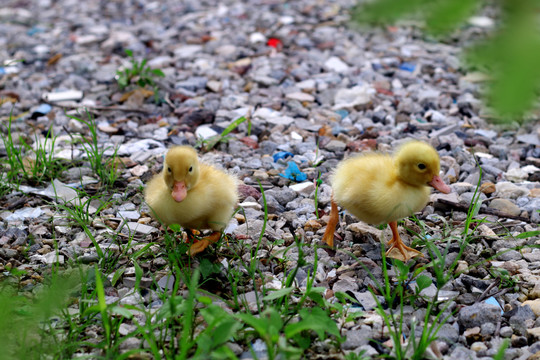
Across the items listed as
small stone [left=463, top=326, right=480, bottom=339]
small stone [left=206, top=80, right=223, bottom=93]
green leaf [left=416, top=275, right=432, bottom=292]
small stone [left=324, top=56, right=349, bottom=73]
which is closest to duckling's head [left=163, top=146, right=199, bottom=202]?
green leaf [left=416, top=275, right=432, bottom=292]

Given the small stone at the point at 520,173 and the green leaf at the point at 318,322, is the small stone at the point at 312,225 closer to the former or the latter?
the green leaf at the point at 318,322

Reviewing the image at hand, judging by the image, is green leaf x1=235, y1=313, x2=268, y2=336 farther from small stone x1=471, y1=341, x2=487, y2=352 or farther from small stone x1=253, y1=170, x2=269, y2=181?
small stone x1=253, y1=170, x2=269, y2=181

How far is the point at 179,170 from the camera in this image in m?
3.09

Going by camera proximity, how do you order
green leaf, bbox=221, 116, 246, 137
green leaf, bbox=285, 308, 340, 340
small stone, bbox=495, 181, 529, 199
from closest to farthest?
green leaf, bbox=285, 308, 340, 340 < small stone, bbox=495, 181, 529, 199 < green leaf, bbox=221, 116, 246, 137

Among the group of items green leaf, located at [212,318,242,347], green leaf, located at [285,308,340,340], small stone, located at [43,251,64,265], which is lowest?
small stone, located at [43,251,64,265]

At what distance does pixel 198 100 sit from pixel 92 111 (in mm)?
967

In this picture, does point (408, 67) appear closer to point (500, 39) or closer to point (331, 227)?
point (331, 227)

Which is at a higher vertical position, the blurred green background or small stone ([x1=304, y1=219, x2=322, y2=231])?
the blurred green background

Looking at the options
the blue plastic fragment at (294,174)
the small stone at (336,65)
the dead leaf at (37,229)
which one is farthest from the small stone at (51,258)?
the small stone at (336,65)

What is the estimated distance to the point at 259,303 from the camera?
2.84 m

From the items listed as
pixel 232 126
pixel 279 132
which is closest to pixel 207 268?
pixel 232 126

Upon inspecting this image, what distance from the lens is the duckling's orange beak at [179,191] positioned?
305 centimetres

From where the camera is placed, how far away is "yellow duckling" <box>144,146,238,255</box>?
3.11m

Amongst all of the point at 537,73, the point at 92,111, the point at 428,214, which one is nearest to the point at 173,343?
the point at 537,73
